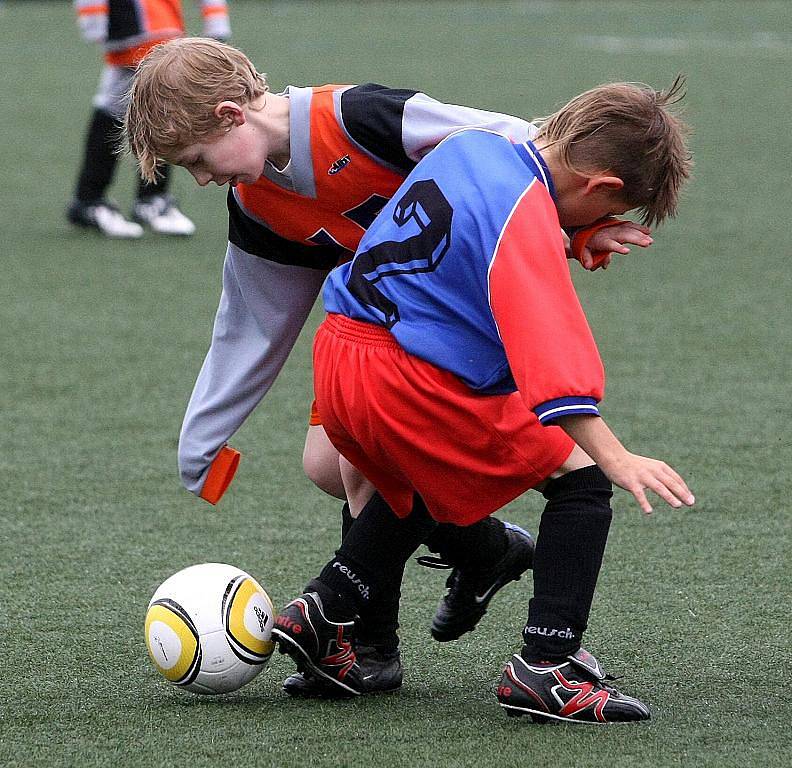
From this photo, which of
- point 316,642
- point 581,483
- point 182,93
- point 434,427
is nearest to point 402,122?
point 182,93

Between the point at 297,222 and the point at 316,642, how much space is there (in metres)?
0.75

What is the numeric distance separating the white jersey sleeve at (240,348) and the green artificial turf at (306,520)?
1.29ft

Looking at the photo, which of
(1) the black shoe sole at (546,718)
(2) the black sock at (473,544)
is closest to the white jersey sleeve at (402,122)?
(2) the black sock at (473,544)

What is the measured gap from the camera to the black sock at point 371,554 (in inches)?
112

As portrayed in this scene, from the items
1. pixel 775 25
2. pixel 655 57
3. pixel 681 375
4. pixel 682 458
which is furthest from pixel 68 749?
pixel 775 25

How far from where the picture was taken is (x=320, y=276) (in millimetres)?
3096

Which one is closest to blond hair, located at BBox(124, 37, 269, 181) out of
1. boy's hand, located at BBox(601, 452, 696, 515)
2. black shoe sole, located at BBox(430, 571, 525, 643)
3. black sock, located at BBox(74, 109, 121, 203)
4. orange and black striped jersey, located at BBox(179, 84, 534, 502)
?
orange and black striped jersey, located at BBox(179, 84, 534, 502)

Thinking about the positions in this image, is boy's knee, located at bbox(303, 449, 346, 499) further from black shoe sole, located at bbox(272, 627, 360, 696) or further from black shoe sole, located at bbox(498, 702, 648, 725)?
black shoe sole, located at bbox(498, 702, 648, 725)

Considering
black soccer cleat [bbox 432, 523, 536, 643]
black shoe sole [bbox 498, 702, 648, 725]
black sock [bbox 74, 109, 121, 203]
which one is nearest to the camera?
black shoe sole [bbox 498, 702, 648, 725]

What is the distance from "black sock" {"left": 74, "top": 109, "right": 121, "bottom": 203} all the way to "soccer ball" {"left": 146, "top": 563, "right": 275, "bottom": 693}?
200 inches

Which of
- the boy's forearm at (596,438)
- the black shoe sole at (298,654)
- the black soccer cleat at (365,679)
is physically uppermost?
the boy's forearm at (596,438)

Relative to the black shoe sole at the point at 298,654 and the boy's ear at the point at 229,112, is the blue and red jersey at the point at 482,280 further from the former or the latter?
the black shoe sole at the point at 298,654

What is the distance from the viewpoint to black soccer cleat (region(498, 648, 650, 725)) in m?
2.62

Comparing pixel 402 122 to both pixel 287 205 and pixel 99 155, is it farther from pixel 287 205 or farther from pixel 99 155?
pixel 99 155
